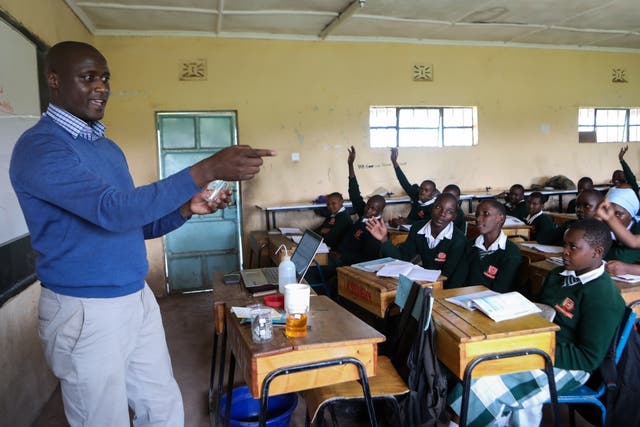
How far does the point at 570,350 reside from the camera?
1.88 meters

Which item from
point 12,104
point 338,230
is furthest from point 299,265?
point 338,230

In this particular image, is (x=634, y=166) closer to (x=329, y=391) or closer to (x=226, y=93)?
(x=226, y=93)

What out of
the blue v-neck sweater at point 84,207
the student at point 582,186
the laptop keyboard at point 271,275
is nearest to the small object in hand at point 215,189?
the blue v-neck sweater at point 84,207

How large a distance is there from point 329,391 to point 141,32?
→ 4.68m

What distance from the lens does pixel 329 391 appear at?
1865 millimetres

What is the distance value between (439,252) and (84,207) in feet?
8.12

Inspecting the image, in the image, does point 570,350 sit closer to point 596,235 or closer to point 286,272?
point 596,235

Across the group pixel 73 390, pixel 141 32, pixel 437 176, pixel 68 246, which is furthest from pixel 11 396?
pixel 437 176

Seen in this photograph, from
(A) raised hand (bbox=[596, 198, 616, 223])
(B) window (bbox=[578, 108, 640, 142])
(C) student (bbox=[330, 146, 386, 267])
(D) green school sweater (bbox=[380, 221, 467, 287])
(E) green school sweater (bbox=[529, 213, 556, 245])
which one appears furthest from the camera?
(B) window (bbox=[578, 108, 640, 142])

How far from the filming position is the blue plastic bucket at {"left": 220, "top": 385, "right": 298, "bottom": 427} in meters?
2.28

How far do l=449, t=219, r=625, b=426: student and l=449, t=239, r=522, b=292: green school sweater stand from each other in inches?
25.5

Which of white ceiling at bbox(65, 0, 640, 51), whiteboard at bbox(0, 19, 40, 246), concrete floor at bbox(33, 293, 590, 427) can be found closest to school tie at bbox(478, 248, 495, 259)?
concrete floor at bbox(33, 293, 590, 427)

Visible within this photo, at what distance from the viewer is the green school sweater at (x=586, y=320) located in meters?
1.85

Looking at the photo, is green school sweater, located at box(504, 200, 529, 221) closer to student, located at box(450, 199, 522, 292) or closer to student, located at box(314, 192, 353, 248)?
student, located at box(314, 192, 353, 248)
